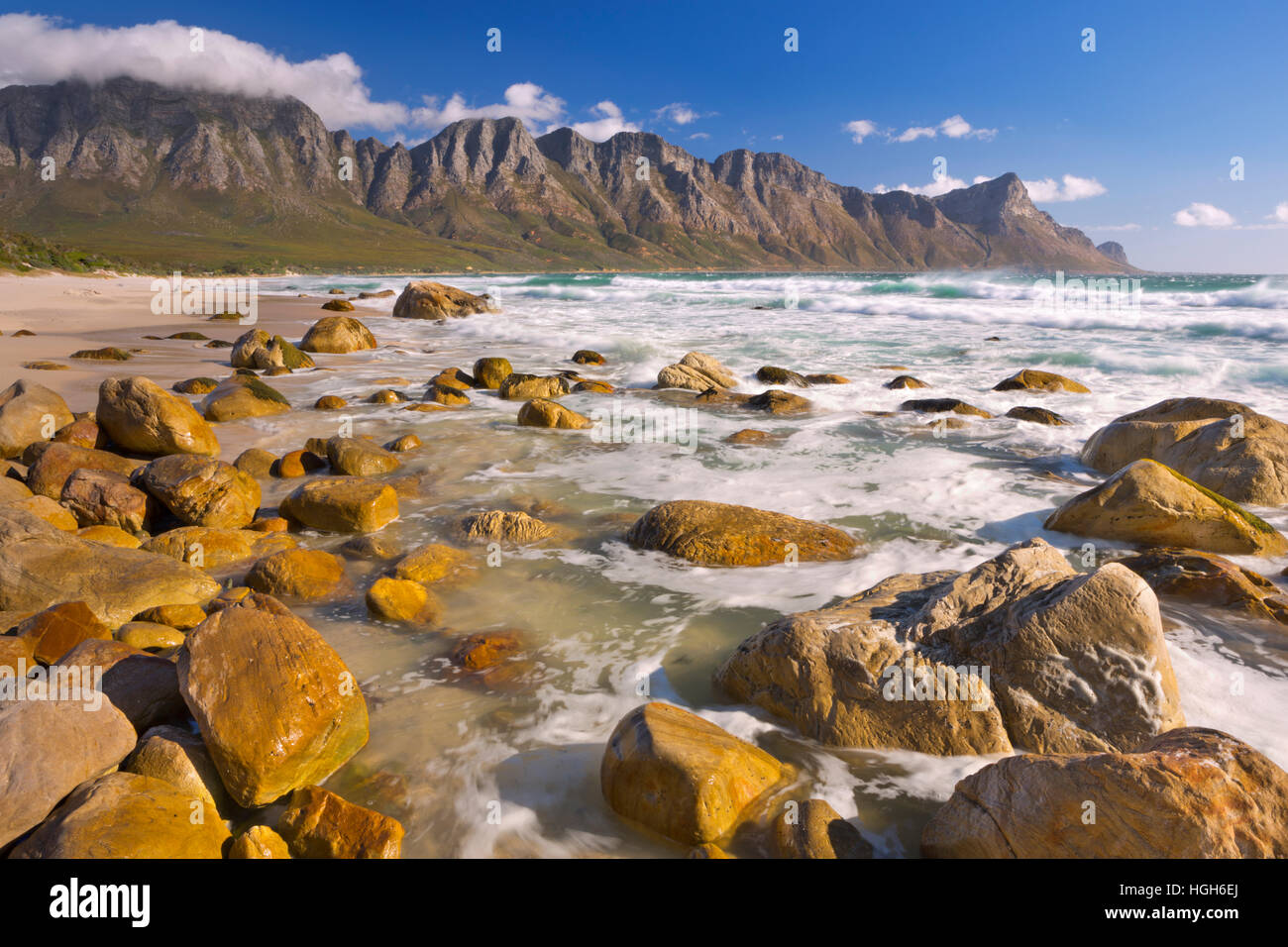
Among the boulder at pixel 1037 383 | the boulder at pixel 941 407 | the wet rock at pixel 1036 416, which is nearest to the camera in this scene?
the wet rock at pixel 1036 416

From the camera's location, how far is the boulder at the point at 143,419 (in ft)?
24.5

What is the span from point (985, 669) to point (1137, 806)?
1.11 m

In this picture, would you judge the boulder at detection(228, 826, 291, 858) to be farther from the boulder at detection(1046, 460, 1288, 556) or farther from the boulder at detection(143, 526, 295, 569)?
the boulder at detection(1046, 460, 1288, 556)

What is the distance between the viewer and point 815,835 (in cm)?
280

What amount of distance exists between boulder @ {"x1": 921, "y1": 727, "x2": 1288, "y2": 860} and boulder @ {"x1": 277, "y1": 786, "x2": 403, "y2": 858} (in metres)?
2.35

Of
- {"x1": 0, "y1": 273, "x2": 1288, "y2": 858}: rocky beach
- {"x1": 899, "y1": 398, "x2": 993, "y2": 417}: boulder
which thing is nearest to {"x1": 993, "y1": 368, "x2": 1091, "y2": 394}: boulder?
{"x1": 899, "y1": 398, "x2": 993, "y2": 417}: boulder

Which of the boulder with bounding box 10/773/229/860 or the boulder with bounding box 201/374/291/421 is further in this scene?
the boulder with bounding box 201/374/291/421

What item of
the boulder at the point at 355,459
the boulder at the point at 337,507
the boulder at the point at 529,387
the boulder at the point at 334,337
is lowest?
the boulder at the point at 337,507

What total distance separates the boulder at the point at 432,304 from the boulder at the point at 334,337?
10356mm

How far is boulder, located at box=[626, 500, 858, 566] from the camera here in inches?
230

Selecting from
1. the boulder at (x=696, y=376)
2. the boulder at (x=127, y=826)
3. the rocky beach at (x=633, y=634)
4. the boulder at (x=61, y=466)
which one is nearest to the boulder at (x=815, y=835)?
the rocky beach at (x=633, y=634)

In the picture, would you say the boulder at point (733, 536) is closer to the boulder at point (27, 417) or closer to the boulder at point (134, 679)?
the boulder at point (134, 679)

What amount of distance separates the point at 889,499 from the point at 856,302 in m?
32.7
